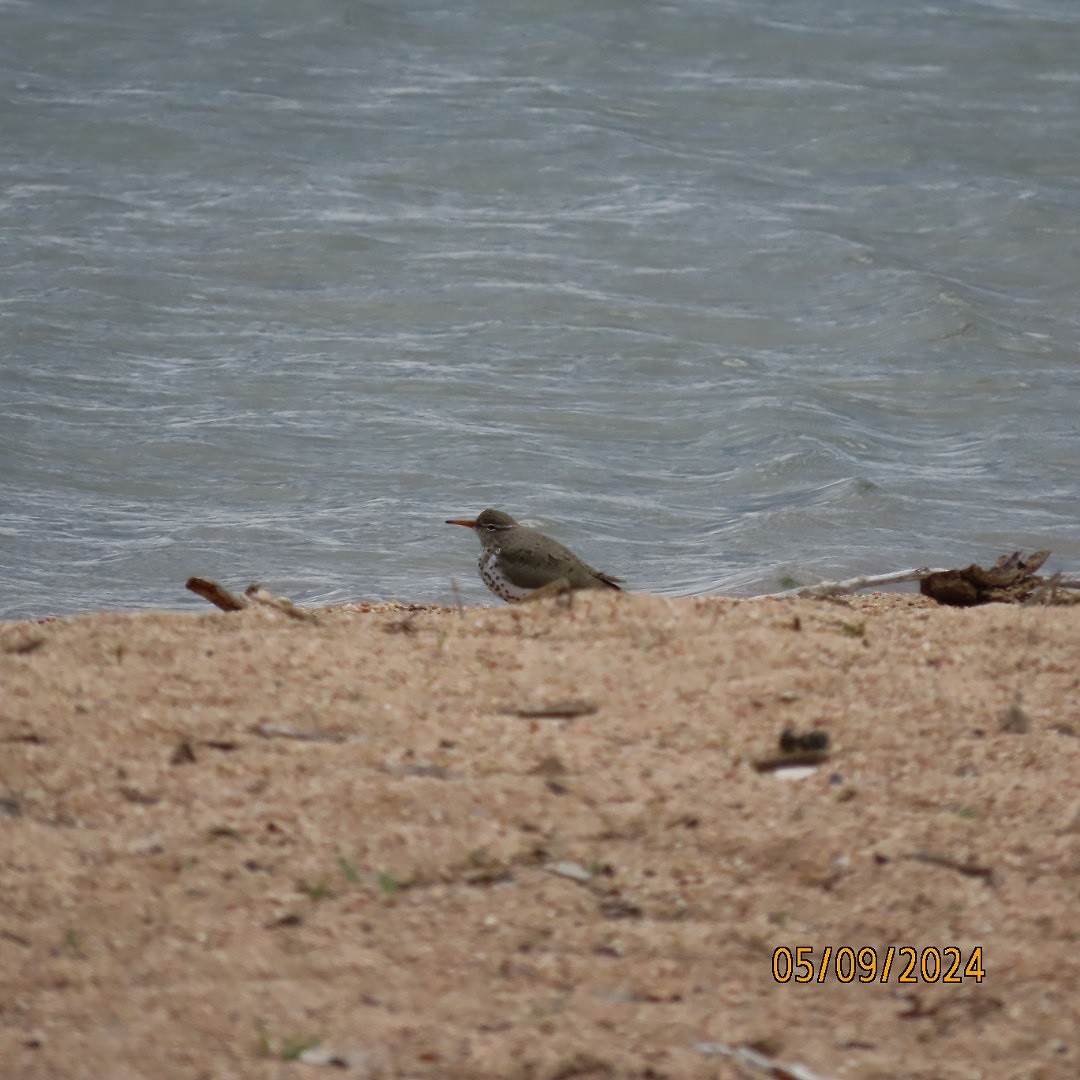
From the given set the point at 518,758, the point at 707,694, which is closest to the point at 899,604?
the point at 707,694

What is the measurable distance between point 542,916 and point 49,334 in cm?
917

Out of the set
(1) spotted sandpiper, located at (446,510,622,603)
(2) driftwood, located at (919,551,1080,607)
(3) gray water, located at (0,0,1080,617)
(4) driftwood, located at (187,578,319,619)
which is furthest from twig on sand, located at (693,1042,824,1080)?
(3) gray water, located at (0,0,1080,617)

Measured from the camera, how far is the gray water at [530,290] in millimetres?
8453

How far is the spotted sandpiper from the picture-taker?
5.55m

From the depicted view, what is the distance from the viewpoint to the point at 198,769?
3.37 metres

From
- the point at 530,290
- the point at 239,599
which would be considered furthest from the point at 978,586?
the point at 530,290

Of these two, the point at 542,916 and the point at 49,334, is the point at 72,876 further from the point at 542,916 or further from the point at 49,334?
the point at 49,334

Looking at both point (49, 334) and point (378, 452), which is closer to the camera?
point (378, 452)
